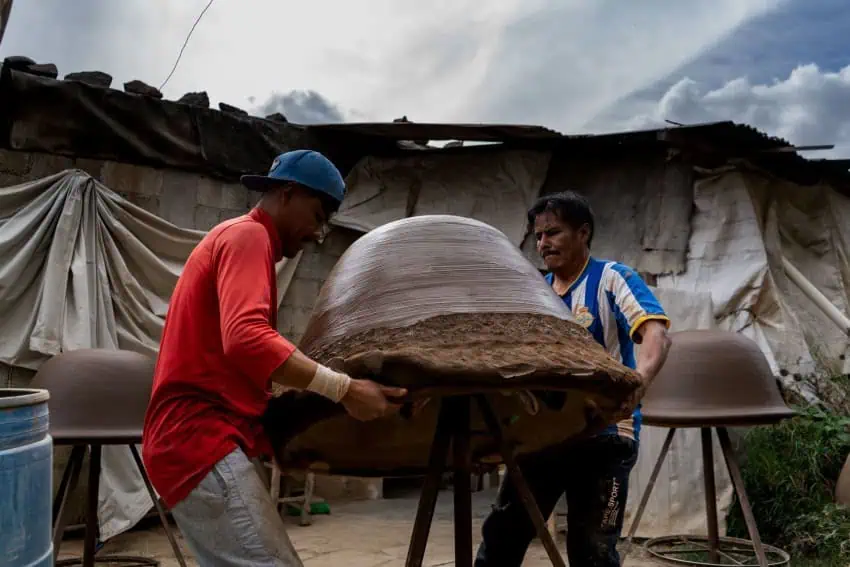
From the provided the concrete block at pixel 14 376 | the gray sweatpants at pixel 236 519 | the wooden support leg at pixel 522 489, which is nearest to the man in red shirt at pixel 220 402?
the gray sweatpants at pixel 236 519

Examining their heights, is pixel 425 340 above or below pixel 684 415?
above

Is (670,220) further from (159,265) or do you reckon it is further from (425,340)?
(425,340)

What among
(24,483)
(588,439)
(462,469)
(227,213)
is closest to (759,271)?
(588,439)

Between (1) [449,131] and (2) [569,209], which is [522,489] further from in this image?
(1) [449,131]

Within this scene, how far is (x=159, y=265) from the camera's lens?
6.23 m

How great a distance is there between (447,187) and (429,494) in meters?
5.40

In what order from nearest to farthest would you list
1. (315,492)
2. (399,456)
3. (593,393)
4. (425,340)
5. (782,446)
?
(425,340) → (593,393) → (399,456) → (782,446) → (315,492)

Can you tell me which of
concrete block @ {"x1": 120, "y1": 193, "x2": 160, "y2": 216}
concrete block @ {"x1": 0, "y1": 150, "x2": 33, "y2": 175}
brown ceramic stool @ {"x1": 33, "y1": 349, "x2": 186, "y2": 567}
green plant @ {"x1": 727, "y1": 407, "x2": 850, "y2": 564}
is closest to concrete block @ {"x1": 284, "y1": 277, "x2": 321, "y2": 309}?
concrete block @ {"x1": 120, "y1": 193, "x2": 160, "y2": 216}

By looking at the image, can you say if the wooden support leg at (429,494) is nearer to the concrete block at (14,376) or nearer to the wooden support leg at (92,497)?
the wooden support leg at (92,497)

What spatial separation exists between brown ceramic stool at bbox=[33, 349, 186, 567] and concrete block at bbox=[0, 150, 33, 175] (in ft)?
8.69

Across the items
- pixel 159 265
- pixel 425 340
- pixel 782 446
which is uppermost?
Result: pixel 159 265

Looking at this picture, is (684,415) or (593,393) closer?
(593,393)

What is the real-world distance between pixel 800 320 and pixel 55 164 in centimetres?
652

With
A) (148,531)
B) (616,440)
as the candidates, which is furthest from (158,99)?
(616,440)
